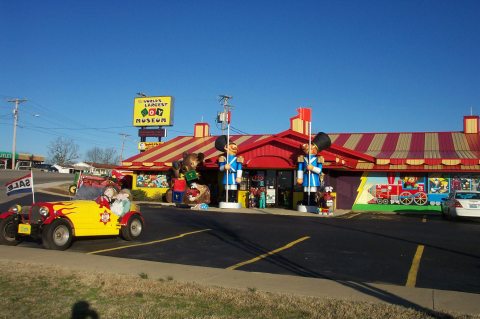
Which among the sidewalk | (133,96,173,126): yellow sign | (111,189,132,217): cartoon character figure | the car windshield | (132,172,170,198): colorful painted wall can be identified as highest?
(133,96,173,126): yellow sign

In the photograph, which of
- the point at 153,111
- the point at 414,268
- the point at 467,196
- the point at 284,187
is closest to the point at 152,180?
the point at 284,187

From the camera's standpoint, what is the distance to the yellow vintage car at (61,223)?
11219 mm

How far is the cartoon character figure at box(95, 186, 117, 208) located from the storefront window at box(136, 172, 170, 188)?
851 inches

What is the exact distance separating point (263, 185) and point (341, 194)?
4.62m

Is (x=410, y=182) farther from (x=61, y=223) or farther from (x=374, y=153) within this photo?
(x=61, y=223)

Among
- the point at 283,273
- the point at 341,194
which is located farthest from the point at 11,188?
the point at 341,194

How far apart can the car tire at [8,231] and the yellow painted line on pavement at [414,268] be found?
8922 mm

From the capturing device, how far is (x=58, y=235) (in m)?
11.3

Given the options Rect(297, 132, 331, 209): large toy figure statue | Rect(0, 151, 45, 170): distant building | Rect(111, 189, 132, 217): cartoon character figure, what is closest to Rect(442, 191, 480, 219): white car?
Rect(297, 132, 331, 209): large toy figure statue

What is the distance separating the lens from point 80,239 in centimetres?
1287

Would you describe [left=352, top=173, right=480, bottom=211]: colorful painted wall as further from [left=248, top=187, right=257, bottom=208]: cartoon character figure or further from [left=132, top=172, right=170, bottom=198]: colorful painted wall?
[left=132, top=172, right=170, bottom=198]: colorful painted wall

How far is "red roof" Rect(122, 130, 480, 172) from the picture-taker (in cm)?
2702

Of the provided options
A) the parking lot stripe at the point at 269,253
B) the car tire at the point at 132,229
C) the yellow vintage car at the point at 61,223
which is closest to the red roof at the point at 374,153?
the parking lot stripe at the point at 269,253

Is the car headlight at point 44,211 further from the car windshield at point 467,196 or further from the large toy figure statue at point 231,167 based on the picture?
the car windshield at point 467,196
